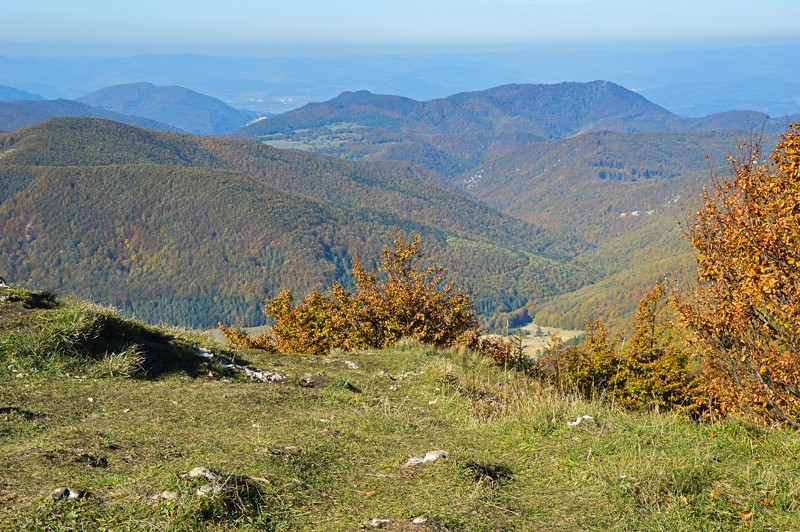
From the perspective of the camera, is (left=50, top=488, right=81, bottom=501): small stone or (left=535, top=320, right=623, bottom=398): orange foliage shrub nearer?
(left=50, top=488, right=81, bottom=501): small stone

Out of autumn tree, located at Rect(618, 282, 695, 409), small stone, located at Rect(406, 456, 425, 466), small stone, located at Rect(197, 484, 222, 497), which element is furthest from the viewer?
autumn tree, located at Rect(618, 282, 695, 409)

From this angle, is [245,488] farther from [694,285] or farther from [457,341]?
[457,341]

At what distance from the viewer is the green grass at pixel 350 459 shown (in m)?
5.79

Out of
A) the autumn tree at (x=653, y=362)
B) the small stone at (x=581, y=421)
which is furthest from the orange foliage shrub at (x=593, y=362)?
the small stone at (x=581, y=421)

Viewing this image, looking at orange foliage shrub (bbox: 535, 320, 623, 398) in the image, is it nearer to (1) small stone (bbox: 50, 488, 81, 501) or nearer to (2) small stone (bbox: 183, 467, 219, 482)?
(2) small stone (bbox: 183, 467, 219, 482)

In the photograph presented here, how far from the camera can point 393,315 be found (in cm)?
2395

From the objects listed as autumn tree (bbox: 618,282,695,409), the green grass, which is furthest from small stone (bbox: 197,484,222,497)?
autumn tree (bbox: 618,282,695,409)

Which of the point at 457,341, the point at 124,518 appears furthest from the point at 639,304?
the point at 124,518

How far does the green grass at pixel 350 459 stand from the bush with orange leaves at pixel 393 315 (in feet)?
35.6

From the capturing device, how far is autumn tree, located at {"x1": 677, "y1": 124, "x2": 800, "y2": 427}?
32.3 feet

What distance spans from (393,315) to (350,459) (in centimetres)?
1635

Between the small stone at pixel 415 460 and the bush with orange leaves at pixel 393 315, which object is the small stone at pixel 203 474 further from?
the bush with orange leaves at pixel 393 315

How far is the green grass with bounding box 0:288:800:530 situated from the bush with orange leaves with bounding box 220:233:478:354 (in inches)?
427

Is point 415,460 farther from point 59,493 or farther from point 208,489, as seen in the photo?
point 59,493
